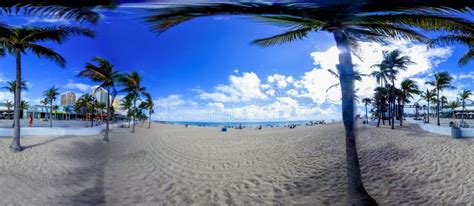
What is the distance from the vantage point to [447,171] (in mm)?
2686

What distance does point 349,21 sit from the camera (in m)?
1.64

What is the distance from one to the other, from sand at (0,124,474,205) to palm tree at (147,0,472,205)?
311mm

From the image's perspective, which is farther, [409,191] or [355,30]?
[409,191]

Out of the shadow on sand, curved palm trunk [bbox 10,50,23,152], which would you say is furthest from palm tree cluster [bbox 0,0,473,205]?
curved palm trunk [bbox 10,50,23,152]

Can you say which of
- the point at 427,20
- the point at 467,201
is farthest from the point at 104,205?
Result: the point at 467,201

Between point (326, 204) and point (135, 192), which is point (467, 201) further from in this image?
point (135, 192)

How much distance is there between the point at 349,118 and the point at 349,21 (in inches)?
29.0

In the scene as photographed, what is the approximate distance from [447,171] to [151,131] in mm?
3088

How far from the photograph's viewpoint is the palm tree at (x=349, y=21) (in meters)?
1.24

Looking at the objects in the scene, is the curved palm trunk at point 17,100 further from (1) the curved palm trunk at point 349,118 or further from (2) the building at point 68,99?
(1) the curved palm trunk at point 349,118

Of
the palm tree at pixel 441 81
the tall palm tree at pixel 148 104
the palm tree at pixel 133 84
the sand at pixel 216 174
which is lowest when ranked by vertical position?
the sand at pixel 216 174

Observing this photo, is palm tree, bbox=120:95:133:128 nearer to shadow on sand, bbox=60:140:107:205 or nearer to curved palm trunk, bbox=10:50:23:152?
shadow on sand, bbox=60:140:107:205

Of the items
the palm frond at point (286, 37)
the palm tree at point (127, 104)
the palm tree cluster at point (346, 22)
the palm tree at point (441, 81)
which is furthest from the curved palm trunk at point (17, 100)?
the palm tree at point (441, 81)

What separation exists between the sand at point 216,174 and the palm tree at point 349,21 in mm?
311
